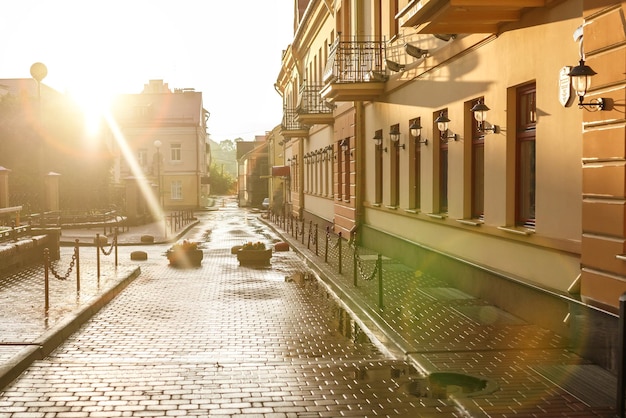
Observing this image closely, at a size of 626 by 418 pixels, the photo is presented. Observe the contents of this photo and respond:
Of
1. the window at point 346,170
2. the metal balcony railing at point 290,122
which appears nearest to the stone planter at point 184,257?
the window at point 346,170

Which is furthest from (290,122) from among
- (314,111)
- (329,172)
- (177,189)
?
(177,189)

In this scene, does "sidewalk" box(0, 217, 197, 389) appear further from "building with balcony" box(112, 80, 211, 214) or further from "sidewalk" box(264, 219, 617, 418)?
"building with balcony" box(112, 80, 211, 214)

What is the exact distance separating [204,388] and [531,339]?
12.8 feet

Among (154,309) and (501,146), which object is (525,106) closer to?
(501,146)

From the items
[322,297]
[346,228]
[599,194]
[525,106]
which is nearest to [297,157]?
[346,228]

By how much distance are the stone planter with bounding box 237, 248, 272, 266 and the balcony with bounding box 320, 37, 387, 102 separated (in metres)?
4.48

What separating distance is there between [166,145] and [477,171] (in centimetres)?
5494

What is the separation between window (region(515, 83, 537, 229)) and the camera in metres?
9.96

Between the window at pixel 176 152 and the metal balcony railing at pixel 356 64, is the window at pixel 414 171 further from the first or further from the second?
the window at pixel 176 152

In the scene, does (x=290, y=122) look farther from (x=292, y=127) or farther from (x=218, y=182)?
(x=218, y=182)

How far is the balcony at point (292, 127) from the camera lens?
35.7 metres

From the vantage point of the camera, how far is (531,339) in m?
8.49

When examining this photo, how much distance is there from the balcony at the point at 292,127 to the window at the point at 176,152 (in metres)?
28.2

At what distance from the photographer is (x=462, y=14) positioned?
9.91 m
